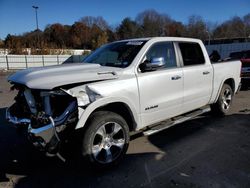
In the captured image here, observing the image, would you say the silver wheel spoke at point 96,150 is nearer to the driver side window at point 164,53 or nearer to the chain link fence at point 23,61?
the driver side window at point 164,53

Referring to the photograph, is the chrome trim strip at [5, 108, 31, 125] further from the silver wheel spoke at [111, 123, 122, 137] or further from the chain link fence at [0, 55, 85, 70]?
the chain link fence at [0, 55, 85, 70]

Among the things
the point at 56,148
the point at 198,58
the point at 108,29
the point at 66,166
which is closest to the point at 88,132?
the point at 56,148

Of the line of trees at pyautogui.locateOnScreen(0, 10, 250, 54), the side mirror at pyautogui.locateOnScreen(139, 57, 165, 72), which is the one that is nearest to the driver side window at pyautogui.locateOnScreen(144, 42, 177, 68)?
the side mirror at pyautogui.locateOnScreen(139, 57, 165, 72)

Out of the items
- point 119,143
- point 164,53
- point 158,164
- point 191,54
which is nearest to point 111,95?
point 119,143

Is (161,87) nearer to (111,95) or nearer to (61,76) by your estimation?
(111,95)

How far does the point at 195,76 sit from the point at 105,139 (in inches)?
95.1

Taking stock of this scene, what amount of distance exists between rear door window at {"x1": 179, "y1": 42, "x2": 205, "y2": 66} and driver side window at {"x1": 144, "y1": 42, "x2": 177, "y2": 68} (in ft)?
1.07

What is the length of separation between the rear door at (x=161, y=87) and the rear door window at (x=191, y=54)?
1.12 feet

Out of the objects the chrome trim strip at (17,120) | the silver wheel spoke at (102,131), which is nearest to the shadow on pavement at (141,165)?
the chrome trim strip at (17,120)

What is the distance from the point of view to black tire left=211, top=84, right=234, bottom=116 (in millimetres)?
6379

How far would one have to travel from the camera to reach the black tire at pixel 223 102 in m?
6.38

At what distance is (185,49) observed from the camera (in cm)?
538

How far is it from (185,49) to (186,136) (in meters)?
1.76

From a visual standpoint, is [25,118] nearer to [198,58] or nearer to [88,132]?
[88,132]
